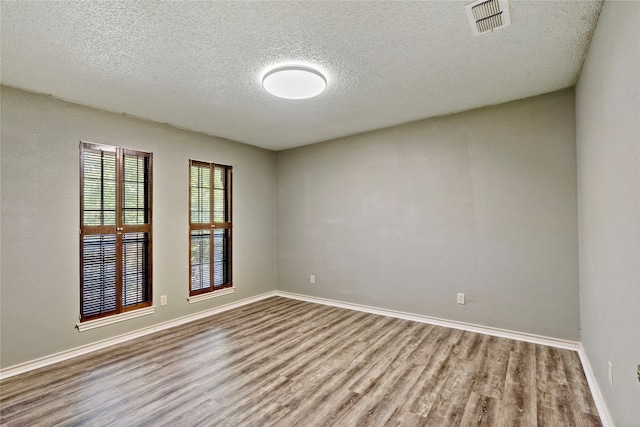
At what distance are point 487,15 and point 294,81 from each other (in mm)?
1392

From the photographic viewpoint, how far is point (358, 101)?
10.6ft

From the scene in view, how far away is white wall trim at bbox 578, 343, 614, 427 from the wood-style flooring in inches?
1.9

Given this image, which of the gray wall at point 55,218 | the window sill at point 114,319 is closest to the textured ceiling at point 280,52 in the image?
the gray wall at point 55,218

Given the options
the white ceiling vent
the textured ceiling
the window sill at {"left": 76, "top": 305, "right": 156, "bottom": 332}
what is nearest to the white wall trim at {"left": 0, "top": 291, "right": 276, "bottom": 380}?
the window sill at {"left": 76, "top": 305, "right": 156, "bottom": 332}

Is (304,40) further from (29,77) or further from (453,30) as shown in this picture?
A: (29,77)

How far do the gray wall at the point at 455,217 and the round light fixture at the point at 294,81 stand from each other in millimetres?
1852

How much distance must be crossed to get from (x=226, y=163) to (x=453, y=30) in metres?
3.51

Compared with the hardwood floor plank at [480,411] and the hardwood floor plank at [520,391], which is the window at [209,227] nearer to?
the hardwood floor plank at [480,411]

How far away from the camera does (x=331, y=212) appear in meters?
4.81

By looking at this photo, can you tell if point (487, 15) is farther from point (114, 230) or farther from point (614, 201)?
point (114, 230)

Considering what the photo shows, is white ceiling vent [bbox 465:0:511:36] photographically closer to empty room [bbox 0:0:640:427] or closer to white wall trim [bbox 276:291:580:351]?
empty room [bbox 0:0:640:427]

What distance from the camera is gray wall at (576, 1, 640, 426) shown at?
1385 millimetres

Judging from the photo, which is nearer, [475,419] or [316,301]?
[475,419]

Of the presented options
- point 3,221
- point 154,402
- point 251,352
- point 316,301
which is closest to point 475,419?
point 251,352
